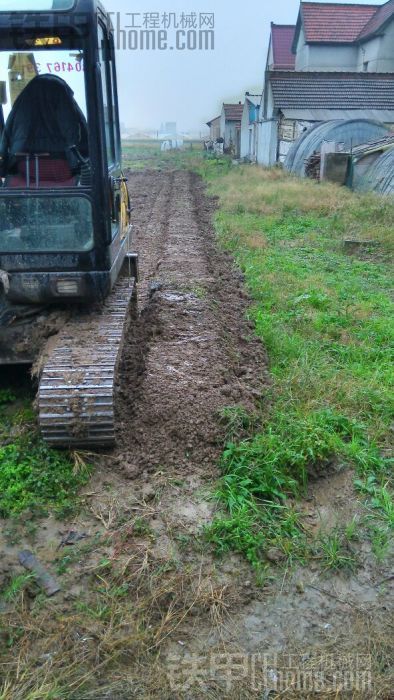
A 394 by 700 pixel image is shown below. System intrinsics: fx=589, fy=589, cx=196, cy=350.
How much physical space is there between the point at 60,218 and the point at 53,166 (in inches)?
27.2

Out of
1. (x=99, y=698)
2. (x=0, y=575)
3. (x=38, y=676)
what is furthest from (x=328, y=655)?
(x=0, y=575)

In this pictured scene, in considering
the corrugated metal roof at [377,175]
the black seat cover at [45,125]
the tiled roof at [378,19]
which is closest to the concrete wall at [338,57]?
the tiled roof at [378,19]

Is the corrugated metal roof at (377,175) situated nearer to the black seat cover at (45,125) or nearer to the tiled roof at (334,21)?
the black seat cover at (45,125)

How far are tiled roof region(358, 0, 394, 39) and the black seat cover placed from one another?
103 ft

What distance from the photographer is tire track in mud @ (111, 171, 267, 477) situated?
4105mm

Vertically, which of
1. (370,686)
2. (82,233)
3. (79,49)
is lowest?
(370,686)

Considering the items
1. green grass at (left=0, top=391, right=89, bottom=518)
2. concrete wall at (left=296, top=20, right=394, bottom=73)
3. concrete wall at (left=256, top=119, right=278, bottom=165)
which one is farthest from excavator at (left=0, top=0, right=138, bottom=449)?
concrete wall at (left=296, top=20, right=394, bottom=73)

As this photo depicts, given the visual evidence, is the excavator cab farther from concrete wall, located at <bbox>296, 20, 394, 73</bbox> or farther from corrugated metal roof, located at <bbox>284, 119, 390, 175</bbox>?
concrete wall, located at <bbox>296, 20, 394, 73</bbox>

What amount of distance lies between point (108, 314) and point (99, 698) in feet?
9.78

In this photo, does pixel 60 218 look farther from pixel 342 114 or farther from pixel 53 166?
pixel 342 114

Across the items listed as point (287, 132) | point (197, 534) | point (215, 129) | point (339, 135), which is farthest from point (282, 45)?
point (197, 534)

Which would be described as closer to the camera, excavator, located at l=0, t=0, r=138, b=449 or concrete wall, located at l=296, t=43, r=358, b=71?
excavator, located at l=0, t=0, r=138, b=449

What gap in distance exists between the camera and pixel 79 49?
4.16m

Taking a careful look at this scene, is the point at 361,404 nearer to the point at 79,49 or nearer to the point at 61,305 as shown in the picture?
the point at 61,305
